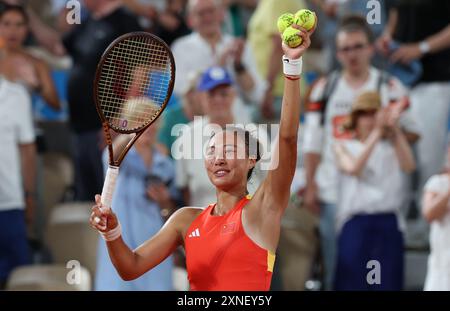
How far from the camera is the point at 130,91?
566 cm

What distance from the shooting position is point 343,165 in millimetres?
7426

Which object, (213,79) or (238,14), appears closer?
(213,79)

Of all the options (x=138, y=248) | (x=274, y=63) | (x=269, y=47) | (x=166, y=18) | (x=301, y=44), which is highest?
(x=166, y=18)

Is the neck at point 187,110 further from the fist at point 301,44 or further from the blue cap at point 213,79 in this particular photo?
the fist at point 301,44

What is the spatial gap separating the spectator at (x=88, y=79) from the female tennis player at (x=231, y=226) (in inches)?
130

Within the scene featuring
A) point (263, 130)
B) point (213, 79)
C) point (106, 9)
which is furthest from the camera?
point (106, 9)

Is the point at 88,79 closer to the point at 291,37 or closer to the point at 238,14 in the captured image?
the point at 238,14

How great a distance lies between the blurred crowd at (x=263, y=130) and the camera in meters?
7.14

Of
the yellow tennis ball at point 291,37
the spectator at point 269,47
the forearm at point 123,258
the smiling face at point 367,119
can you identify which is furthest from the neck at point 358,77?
the yellow tennis ball at point 291,37

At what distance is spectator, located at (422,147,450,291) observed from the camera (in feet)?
22.2

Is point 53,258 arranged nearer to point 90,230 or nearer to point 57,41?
point 90,230

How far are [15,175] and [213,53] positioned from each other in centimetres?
154

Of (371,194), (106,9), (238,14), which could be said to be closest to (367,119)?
Result: (371,194)

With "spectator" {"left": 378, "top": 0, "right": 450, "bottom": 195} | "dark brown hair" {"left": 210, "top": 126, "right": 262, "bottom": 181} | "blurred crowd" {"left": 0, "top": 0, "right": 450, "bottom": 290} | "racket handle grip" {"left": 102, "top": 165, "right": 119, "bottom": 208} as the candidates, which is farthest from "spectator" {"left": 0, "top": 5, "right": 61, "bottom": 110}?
"racket handle grip" {"left": 102, "top": 165, "right": 119, "bottom": 208}
